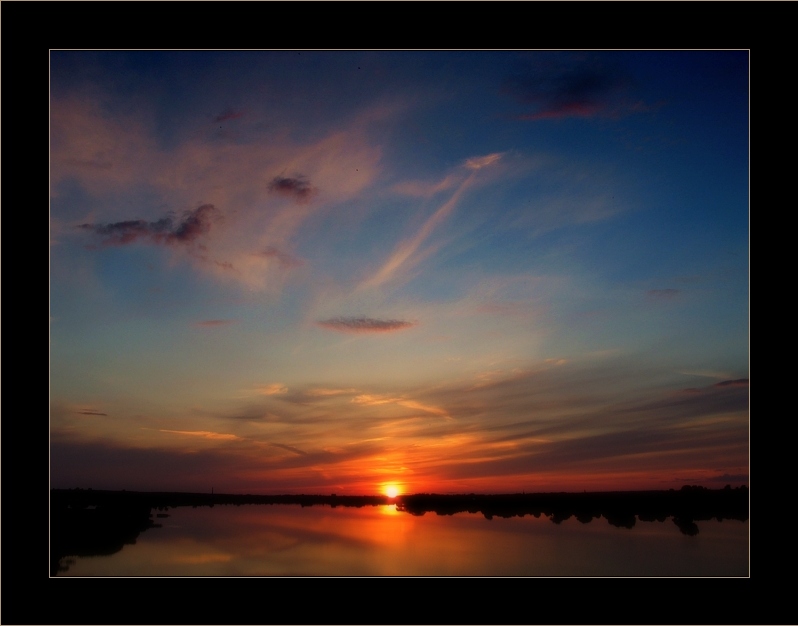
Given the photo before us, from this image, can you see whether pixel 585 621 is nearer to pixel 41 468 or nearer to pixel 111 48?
pixel 41 468

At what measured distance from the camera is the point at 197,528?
38.1 meters

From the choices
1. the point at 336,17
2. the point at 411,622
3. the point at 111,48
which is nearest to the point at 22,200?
the point at 111,48

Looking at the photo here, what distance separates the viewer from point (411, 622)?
5785 millimetres

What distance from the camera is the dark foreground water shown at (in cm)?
2206

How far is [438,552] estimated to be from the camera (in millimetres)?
24812

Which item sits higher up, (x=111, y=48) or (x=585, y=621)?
(x=111, y=48)

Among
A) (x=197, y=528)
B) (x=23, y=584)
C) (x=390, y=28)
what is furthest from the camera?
(x=197, y=528)

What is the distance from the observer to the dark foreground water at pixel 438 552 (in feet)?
72.4

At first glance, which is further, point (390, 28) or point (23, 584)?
point (390, 28)

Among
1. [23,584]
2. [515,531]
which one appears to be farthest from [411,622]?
[515,531]

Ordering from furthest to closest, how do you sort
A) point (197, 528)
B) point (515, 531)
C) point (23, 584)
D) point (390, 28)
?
point (197, 528), point (515, 531), point (390, 28), point (23, 584)
